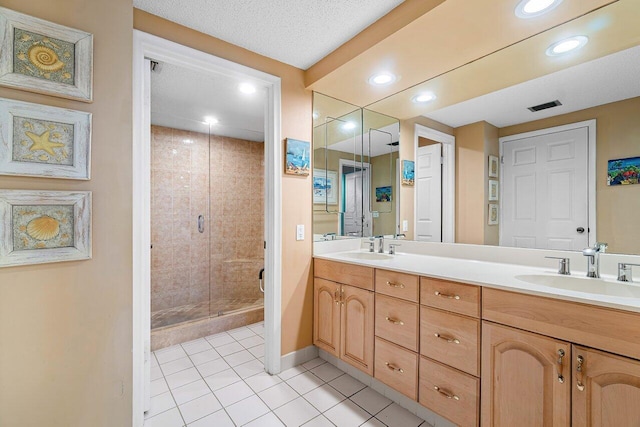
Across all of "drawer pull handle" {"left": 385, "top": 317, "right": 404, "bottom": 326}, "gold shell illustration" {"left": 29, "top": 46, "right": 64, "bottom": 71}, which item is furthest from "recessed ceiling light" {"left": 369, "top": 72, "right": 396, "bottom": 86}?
"gold shell illustration" {"left": 29, "top": 46, "right": 64, "bottom": 71}

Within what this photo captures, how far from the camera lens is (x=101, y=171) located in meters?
1.26

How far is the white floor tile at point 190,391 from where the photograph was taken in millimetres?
1733

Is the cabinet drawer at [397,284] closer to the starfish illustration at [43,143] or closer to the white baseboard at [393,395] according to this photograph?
the white baseboard at [393,395]

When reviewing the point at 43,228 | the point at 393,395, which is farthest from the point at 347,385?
the point at 43,228

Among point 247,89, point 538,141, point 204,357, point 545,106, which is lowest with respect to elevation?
point 204,357

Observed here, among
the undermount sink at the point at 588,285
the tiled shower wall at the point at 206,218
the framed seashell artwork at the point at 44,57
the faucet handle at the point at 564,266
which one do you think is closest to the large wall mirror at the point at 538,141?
the faucet handle at the point at 564,266

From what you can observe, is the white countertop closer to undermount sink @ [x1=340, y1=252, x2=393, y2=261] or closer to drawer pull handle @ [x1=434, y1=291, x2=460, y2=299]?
drawer pull handle @ [x1=434, y1=291, x2=460, y2=299]

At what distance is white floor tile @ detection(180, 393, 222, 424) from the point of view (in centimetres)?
157

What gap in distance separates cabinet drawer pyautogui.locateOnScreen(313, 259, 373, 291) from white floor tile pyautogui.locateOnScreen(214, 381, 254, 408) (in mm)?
918

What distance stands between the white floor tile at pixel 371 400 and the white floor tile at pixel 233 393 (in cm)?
70

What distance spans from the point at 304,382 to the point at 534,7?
2507 mm

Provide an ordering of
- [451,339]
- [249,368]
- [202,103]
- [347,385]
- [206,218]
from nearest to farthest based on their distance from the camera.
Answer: [451,339]
[347,385]
[249,368]
[202,103]
[206,218]

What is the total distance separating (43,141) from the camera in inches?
44.8

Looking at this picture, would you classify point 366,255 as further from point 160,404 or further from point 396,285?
point 160,404
